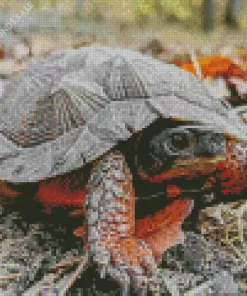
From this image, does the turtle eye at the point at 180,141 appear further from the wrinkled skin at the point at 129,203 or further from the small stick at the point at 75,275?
the small stick at the point at 75,275

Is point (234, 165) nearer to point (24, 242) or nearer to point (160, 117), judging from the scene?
point (160, 117)

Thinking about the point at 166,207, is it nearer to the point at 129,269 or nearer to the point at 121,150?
the point at 121,150

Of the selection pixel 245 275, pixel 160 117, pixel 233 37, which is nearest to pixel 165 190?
pixel 160 117

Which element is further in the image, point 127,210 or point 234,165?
point 234,165

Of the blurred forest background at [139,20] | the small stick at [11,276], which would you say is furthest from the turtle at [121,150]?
the blurred forest background at [139,20]

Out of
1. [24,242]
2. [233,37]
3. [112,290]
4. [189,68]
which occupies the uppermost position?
[233,37]

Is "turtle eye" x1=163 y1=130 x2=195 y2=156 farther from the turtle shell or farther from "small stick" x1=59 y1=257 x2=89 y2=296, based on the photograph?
"small stick" x1=59 y1=257 x2=89 y2=296
